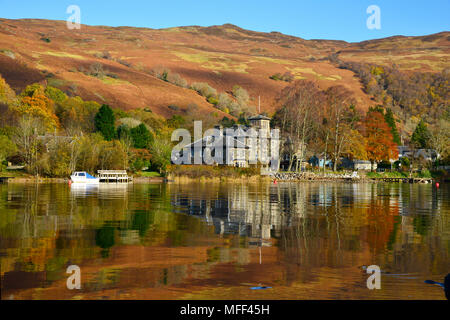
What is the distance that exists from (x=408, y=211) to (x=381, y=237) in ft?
40.0

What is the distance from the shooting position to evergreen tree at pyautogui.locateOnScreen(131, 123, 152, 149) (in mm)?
93875

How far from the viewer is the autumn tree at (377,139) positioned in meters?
97.3

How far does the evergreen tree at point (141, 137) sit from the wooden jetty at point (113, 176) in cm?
2089

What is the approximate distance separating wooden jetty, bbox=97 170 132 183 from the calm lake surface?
4325 cm

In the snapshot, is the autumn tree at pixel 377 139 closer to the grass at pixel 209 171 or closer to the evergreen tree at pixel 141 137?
the grass at pixel 209 171

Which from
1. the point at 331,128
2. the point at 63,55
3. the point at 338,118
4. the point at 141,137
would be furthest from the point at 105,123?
the point at 63,55

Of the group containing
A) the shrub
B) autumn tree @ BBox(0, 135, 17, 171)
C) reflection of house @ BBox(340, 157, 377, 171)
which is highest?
the shrub

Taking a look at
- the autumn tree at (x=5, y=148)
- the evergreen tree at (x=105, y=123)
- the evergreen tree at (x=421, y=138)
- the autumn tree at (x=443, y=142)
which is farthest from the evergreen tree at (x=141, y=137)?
the evergreen tree at (x=421, y=138)

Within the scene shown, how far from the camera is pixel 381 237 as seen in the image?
19.3 meters

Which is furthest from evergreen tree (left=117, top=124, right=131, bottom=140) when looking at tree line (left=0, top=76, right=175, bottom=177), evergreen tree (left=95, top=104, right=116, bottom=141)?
evergreen tree (left=95, top=104, right=116, bottom=141)

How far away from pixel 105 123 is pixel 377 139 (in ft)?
177

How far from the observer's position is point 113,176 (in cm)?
7206

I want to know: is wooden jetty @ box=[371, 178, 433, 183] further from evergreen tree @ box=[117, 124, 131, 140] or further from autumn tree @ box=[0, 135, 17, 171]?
autumn tree @ box=[0, 135, 17, 171]

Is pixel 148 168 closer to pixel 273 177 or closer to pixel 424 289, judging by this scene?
pixel 273 177
